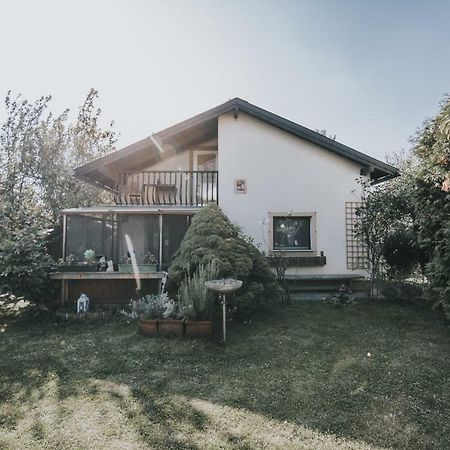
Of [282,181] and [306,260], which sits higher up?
[282,181]

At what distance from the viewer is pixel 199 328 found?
573cm

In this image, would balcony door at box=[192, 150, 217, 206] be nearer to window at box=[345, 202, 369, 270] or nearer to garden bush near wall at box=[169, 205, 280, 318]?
garden bush near wall at box=[169, 205, 280, 318]

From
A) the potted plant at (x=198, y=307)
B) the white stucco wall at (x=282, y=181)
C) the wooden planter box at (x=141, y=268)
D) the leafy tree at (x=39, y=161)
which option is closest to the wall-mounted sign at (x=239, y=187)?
the white stucco wall at (x=282, y=181)

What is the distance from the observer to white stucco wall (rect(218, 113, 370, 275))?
10.2 meters

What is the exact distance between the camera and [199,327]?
573 centimetres

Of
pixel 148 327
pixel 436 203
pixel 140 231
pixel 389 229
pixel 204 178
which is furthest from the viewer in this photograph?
pixel 204 178

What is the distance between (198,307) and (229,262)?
129cm

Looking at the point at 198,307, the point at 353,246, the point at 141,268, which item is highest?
the point at 353,246

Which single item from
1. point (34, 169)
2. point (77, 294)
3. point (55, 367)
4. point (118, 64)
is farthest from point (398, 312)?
point (34, 169)

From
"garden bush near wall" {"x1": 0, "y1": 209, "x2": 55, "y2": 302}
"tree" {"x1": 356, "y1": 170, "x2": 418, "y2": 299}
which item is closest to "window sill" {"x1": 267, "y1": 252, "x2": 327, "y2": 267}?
"tree" {"x1": 356, "y1": 170, "x2": 418, "y2": 299}

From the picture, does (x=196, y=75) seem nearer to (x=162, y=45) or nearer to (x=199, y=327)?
(x=162, y=45)

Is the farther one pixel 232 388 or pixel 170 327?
pixel 170 327

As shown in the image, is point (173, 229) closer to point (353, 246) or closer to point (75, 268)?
point (75, 268)

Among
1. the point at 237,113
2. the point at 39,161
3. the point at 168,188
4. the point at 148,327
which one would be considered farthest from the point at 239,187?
the point at 39,161
